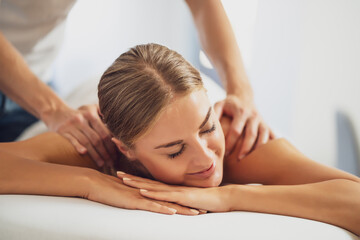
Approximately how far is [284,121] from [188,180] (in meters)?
1.32

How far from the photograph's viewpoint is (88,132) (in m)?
1.32

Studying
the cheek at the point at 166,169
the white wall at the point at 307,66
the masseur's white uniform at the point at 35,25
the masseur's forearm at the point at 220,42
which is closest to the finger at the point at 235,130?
the masseur's forearm at the point at 220,42

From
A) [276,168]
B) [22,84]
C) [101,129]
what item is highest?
[22,84]

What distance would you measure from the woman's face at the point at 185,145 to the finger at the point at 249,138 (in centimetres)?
19

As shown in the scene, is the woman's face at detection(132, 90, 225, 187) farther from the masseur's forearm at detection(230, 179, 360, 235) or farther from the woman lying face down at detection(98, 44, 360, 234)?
the masseur's forearm at detection(230, 179, 360, 235)

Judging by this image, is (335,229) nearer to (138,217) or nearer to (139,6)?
(138,217)

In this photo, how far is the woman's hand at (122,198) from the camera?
3.25ft

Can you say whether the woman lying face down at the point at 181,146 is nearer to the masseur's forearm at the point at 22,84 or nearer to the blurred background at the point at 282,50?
the masseur's forearm at the point at 22,84

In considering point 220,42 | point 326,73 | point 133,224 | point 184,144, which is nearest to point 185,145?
point 184,144

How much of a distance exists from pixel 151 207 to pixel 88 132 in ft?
1.41

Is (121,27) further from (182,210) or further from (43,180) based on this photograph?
(182,210)

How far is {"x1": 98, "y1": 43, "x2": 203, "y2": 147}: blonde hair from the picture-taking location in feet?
3.46

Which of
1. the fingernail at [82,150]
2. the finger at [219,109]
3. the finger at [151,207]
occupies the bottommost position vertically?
the fingernail at [82,150]

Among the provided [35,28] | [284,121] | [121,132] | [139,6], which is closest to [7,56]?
[35,28]
